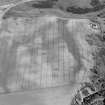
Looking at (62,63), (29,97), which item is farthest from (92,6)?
(29,97)

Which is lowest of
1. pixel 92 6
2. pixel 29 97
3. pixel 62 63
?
pixel 29 97

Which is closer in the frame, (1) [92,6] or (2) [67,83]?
(2) [67,83]

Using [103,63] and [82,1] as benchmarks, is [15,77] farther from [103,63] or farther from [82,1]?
[82,1]

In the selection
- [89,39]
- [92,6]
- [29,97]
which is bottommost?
[29,97]

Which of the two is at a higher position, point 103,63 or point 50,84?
point 103,63

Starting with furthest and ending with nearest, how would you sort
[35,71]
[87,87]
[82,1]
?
[82,1], [35,71], [87,87]

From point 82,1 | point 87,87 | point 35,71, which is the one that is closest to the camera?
point 87,87

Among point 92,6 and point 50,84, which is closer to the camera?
point 50,84

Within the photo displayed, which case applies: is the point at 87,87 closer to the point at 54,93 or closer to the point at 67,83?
the point at 67,83

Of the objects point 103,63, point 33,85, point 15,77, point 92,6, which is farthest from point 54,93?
point 92,6
